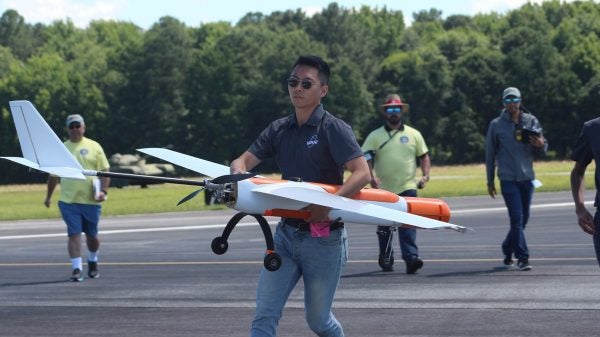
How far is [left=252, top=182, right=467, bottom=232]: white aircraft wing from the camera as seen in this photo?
6.13 m

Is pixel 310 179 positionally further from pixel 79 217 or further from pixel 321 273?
pixel 79 217

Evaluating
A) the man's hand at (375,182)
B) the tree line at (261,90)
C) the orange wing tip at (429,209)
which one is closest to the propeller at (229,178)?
the orange wing tip at (429,209)

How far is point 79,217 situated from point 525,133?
535 centimetres

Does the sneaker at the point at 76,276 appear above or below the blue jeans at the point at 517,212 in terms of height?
below

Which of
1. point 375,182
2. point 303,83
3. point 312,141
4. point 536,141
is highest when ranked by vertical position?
point 303,83

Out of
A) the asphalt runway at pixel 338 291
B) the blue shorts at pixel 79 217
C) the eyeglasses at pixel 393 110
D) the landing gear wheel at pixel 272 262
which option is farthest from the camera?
the eyeglasses at pixel 393 110

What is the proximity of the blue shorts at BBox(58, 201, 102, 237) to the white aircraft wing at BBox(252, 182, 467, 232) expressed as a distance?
7451 mm

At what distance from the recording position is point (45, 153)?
675 cm

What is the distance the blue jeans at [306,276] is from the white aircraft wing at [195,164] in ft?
1.71

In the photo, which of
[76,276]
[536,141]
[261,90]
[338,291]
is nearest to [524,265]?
[536,141]

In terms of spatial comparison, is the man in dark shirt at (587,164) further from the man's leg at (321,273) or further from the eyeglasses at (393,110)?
the eyeglasses at (393,110)

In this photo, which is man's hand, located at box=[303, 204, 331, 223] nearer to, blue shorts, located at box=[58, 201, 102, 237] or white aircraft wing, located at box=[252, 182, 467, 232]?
white aircraft wing, located at box=[252, 182, 467, 232]

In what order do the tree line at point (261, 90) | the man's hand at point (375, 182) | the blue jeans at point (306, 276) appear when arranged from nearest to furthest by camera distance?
1. the blue jeans at point (306, 276)
2. the man's hand at point (375, 182)
3. the tree line at point (261, 90)

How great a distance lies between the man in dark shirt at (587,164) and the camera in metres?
6.85
